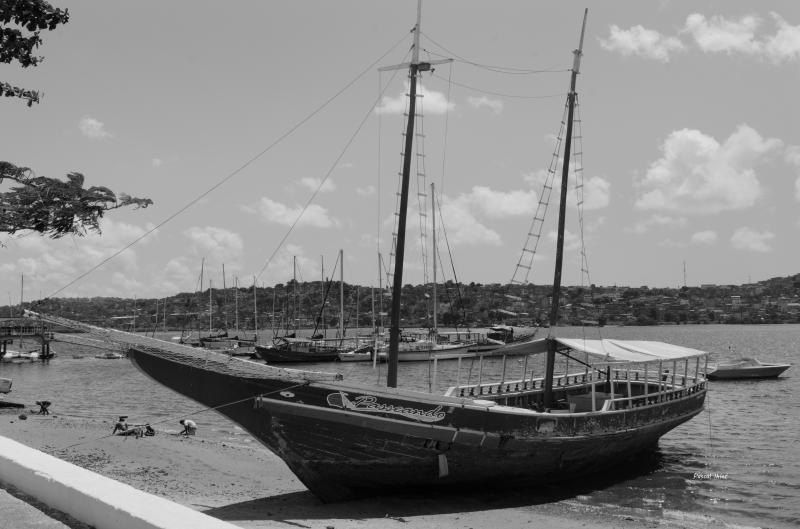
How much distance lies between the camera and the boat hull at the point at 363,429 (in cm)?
1391

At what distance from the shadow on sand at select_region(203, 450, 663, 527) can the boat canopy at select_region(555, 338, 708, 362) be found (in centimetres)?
323

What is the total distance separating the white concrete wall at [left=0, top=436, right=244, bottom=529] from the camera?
6.41 metres

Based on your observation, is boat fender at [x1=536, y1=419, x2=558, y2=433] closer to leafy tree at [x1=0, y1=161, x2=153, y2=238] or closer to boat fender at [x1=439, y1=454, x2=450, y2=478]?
boat fender at [x1=439, y1=454, x2=450, y2=478]

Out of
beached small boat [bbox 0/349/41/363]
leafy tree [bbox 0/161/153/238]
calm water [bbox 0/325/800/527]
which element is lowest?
beached small boat [bbox 0/349/41/363]

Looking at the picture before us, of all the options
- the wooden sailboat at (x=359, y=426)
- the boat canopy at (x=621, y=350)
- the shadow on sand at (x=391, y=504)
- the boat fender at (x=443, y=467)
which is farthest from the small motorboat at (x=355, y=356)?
the boat fender at (x=443, y=467)

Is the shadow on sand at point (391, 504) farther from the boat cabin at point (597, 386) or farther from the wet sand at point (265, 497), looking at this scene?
the boat cabin at point (597, 386)

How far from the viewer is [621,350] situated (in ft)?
61.0

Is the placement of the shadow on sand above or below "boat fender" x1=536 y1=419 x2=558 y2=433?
below

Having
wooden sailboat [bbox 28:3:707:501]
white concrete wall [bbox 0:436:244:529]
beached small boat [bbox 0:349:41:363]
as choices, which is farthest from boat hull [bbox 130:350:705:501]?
beached small boat [bbox 0:349:41:363]

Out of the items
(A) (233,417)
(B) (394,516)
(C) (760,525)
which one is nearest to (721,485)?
(C) (760,525)

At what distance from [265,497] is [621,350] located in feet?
30.1

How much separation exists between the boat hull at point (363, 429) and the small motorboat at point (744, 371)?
38433 mm

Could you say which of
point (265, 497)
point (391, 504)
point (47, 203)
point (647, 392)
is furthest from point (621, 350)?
point (47, 203)

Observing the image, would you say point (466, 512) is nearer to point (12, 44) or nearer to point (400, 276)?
point (400, 276)
